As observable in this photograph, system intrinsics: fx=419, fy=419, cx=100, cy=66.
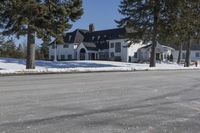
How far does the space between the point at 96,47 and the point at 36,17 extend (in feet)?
188

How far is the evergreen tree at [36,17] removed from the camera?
2991 centimetres

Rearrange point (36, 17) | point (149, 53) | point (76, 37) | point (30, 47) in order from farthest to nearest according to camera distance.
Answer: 1. point (76, 37)
2. point (149, 53)
3. point (30, 47)
4. point (36, 17)

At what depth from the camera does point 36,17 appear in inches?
1230

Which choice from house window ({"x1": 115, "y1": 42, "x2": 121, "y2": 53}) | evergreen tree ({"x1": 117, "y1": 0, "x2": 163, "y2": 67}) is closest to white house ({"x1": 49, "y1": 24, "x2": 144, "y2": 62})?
house window ({"x1": 115, "y1": 42, "x2": 121, "y2": 53})

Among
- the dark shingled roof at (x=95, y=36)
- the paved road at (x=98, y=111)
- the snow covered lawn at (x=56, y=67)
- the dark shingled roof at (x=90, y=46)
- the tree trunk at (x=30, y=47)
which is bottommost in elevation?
the paved road at (x=98, y=111)

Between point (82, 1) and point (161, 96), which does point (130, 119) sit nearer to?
point (161, 96)

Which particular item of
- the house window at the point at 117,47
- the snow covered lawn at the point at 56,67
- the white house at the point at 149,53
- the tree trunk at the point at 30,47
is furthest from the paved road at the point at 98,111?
the house window at the point at 117,47

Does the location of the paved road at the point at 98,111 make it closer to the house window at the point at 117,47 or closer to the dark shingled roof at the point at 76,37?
the house window at the point at 117,47

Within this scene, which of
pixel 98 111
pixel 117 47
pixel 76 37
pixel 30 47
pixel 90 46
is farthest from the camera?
pixel 76 37

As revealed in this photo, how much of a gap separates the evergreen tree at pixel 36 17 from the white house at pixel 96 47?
45.5 meters

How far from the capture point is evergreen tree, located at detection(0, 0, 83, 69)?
98.1 ft

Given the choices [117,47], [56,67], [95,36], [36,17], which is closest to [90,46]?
[95,36]

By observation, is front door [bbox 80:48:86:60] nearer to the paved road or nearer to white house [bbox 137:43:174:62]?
white house [bbox 137:43:174:62]

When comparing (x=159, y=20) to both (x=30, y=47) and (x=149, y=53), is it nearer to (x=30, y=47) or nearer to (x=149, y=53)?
(x=30, y=47)
